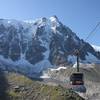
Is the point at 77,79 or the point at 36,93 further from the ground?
the point at 77,79

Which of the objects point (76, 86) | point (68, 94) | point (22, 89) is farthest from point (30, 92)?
point (76, 86)

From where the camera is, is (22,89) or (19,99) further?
(22,89)

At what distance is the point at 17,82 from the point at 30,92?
18.1 m

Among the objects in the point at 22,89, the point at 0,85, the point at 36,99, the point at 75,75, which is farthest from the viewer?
the point at 0,85

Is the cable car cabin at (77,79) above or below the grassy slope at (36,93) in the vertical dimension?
above

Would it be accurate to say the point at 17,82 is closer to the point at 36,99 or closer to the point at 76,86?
the point at 36,99

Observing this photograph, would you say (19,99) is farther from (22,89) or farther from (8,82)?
(8,82)

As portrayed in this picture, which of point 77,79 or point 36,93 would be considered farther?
point 36,93

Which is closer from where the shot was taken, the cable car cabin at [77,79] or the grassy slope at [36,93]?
the cable car cabin at [77,79]

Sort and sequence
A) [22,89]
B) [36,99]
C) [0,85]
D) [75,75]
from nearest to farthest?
[75,75] < [36,99] < [22,89] < [0,85]

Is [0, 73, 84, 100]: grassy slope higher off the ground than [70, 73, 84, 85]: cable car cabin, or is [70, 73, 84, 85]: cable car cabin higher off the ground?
[70, 73, 84, 85]: cable car cabin

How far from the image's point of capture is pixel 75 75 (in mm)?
63625

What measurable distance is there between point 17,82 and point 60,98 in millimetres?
28174

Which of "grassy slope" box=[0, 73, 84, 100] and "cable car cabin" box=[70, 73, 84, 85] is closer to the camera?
"cable car cabin" box=[70, 73, 84, 85]
